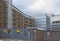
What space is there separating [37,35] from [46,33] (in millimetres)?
2058

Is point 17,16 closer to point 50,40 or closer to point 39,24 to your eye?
point 39,24

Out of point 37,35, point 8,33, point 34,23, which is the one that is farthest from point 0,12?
point 37,35

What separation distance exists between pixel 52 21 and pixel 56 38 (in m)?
21.3

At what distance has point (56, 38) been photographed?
35.4 meters

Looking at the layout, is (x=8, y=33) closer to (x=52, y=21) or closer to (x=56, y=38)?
(x=56, y=38)

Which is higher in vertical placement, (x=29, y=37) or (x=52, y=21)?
(x=52, y=21)

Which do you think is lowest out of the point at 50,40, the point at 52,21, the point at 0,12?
the point at 50,40

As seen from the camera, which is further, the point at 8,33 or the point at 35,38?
the point at 8,33

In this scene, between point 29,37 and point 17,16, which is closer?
point 29,37

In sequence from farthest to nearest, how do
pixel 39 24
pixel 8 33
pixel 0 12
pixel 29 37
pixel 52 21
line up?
pixel 0 12 < pixel 39 24 < pixel 52 21 < pixel 8 33 < pixel 29 37

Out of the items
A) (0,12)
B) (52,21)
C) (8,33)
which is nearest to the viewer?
(8,33)

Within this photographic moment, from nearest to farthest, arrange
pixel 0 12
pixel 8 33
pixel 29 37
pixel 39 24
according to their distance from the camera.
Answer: pixel 29 37
pixel 8 33
pixel 39 24
pixel 0 12

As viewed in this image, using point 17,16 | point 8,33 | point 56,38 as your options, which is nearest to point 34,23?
point 17,16

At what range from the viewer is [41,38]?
36.5 meters
